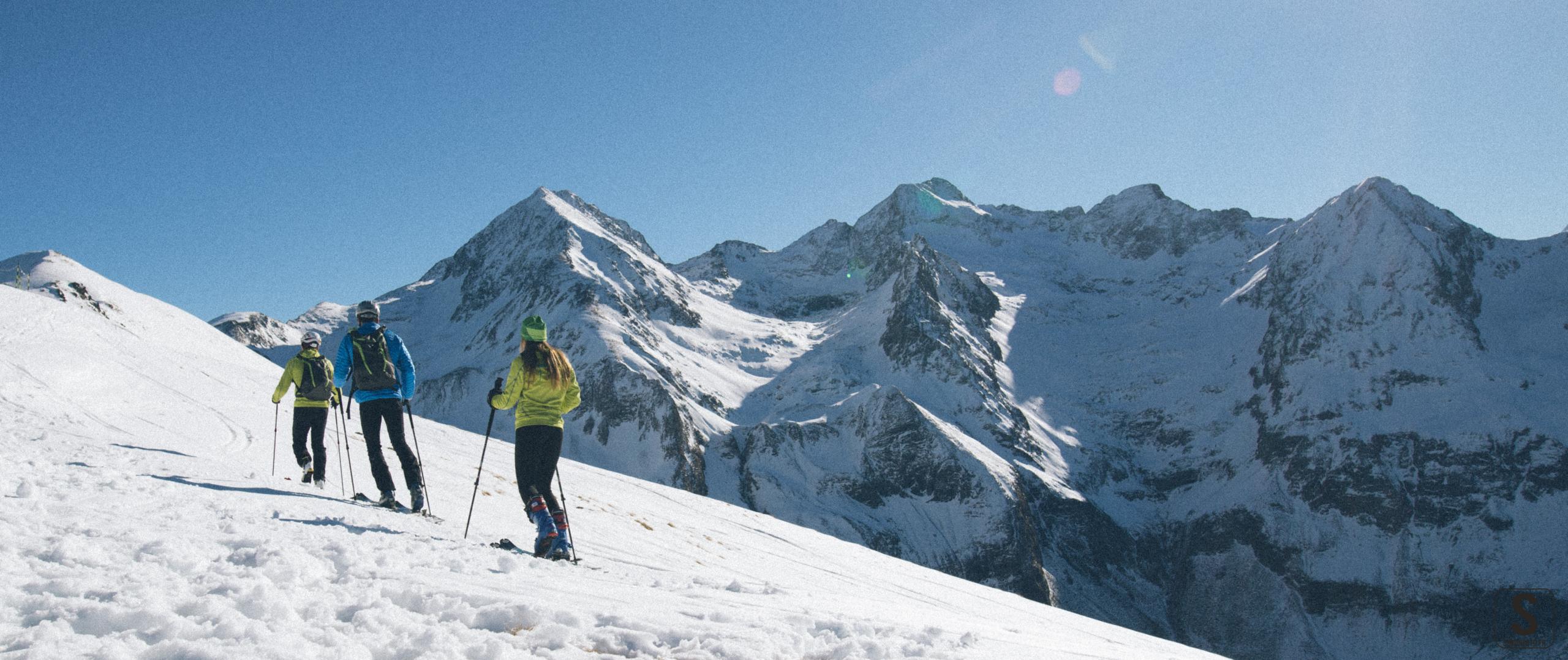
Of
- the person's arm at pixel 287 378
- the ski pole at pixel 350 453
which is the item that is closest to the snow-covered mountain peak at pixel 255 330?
the ski pole at pixel 350 453

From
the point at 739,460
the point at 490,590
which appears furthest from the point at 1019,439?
the point at 490,590

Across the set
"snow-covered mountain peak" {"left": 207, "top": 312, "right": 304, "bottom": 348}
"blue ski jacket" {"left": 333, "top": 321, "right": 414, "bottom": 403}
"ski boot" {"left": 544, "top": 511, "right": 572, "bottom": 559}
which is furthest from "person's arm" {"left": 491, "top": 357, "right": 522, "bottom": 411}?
"snow-covered mountain peak" {"left": 207, "top": 312, "right": 304, "bottom": 348}

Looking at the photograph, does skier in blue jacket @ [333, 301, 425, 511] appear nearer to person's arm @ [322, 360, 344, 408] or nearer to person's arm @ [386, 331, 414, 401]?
person's arm @ [386, 331, 414, 401]

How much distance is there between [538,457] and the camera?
385 inches

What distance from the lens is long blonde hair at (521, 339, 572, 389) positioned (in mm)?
9727

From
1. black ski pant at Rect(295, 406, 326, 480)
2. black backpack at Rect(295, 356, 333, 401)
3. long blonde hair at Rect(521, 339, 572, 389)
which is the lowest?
black ski pant at Rect(295, 406, 326, 480)

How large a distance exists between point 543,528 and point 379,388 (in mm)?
4050

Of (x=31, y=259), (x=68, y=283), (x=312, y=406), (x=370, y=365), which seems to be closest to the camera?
(x=370, y=365)

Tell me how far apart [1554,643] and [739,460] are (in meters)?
120

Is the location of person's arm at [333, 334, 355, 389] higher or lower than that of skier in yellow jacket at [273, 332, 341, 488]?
higher

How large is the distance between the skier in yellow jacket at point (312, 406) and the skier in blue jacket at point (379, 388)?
1.66 m

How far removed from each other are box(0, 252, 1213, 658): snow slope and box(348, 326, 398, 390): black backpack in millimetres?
1725

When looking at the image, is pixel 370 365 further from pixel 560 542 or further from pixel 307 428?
pixel 560 542

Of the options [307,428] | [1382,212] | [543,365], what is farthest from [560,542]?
[1382,212]
